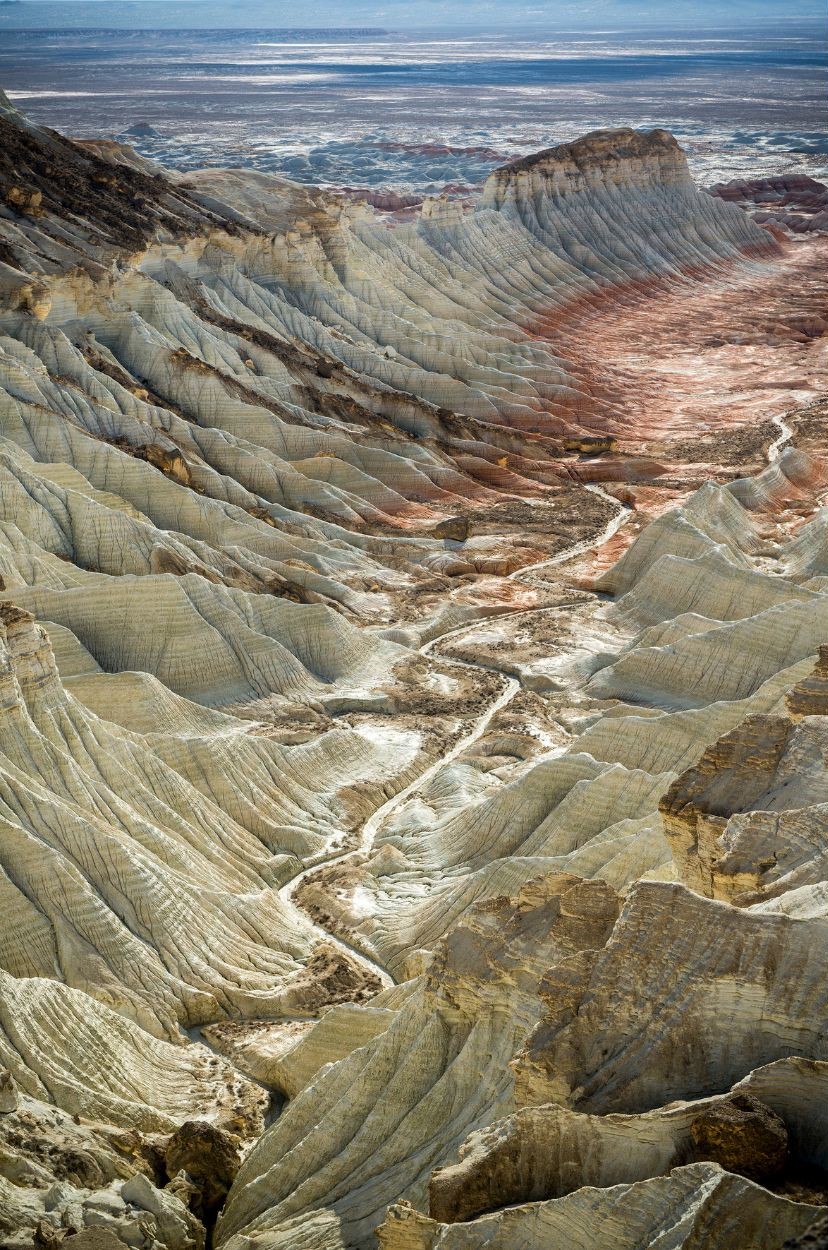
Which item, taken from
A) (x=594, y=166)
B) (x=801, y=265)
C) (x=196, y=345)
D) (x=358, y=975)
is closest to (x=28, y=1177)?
(x=358, y=975)

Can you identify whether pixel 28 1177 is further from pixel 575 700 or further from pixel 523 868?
pixel 575 700

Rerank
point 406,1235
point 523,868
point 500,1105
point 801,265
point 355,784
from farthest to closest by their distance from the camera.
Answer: point 801,265 < point 355,784 < point 523,868 < point 500,1105 < point 406,1235

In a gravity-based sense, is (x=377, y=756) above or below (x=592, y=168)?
below

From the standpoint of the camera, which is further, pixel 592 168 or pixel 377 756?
pixel 592 168

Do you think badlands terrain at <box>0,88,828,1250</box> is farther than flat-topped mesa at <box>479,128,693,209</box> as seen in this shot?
No

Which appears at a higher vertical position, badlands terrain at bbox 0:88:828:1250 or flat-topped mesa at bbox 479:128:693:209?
flat-topped mesa at bbox 479:128:693:209
